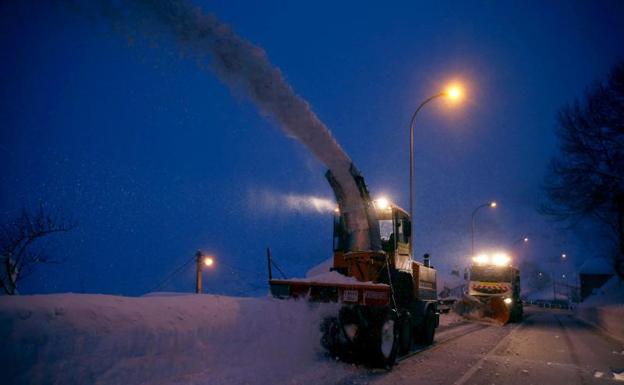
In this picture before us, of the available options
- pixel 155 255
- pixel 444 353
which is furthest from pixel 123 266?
pixel 444 353

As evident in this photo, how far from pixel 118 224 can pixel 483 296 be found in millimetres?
168994

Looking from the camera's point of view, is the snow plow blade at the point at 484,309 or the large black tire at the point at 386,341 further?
the snow plow blade at the point at 484,309

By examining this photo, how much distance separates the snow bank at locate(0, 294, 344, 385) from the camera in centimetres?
491

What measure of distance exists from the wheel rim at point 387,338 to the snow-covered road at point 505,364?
379 millimetres

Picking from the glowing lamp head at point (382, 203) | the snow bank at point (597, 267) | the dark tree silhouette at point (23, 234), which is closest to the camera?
the glowing lamp head at point (382, 203)

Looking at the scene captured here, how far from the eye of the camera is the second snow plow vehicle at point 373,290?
28.2 feet

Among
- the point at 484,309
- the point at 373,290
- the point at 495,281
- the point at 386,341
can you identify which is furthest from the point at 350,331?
the point at 495,281

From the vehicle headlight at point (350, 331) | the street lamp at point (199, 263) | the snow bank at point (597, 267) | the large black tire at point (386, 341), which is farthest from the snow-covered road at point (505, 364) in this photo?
the snow bank at point (597, 267)

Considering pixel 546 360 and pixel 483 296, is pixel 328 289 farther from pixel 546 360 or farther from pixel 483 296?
pixel 483 296

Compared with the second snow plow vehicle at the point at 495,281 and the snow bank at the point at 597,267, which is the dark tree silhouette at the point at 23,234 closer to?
Result: the second snow plow vehicle at the point at 495,281

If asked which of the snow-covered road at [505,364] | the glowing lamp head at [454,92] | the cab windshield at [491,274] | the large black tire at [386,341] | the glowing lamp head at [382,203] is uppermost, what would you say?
the glowing lamp head at [454,92]

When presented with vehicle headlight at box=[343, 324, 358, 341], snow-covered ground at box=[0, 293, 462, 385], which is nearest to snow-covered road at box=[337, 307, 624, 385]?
vehicle headlight at box=[343, 324, 358, 341]

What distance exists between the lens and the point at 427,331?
12320mm

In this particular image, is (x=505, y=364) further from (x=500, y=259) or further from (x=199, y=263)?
(x=500, y=259)
